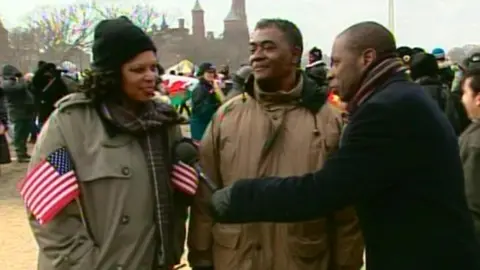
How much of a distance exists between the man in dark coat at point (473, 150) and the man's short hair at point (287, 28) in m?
1.44

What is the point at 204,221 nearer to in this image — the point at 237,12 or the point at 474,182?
the point at 474,182

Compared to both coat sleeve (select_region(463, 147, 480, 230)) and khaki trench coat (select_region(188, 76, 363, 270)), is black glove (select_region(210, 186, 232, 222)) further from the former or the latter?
coat sleeve (select_region(463, 147, 480, 230))

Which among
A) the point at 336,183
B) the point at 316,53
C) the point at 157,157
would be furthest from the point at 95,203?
the point at 316,53

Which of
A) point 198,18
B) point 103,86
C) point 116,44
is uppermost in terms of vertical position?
point 116,44

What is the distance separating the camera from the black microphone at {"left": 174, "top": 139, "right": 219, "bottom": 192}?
3.17 m

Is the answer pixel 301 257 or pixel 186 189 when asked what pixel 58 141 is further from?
pixel 301 257

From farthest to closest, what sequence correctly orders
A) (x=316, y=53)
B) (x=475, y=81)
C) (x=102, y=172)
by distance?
(x=316, y=53) < (x=475, y=81) < (x=102, y=172)

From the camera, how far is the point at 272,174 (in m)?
3.34

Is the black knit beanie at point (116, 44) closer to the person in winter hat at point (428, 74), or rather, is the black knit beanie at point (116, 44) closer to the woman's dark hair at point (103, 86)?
the woman's dark hair at point (103, 86)

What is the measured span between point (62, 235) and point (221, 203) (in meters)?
0.60

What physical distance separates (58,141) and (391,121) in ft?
4.05

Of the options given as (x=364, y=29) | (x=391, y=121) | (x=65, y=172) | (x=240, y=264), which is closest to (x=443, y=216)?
(x=391, y=121)

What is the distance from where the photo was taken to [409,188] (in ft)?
8.67

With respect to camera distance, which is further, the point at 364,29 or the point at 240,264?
the point at 240,264
